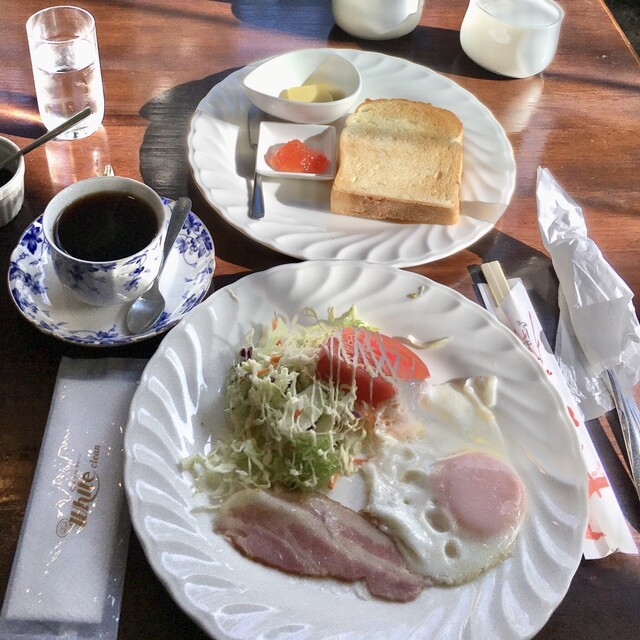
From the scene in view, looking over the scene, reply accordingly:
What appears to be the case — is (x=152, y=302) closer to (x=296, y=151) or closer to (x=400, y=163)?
(x=296, y=151)

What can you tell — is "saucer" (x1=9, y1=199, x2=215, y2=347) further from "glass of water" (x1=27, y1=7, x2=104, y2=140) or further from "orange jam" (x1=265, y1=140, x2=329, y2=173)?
"glass of water" (x1=27, y1=7, x2=104, y2=140)

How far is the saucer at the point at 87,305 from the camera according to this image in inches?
42.9


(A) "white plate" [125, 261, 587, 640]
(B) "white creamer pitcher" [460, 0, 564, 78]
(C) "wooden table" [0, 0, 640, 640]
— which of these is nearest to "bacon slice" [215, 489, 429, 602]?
(A) "white plate" [125, 261, 587, 640]

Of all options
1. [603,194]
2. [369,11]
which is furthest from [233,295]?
[369,11]

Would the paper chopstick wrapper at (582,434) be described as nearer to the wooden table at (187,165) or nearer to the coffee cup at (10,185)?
the wooden table at (187,165)

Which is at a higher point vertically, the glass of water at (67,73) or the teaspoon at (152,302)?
the glass of water at (67,73)

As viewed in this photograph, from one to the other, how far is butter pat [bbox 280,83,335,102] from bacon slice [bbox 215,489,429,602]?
3.22ft

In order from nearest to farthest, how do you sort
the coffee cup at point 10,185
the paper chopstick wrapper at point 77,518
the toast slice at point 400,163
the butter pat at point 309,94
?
the paper chopstick wrapper at point 77,518
the coffee cup at point 10,185
the toast slice at point 400,163
the butter pat at point 309,94

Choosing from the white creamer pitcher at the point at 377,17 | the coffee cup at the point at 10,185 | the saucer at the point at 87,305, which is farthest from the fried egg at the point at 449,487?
the white creamer pitcher at the point at 377,17

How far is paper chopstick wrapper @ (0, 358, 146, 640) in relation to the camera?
2.73ft

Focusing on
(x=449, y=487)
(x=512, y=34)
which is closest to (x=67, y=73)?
(x=512, y=34)

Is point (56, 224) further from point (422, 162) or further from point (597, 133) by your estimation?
point (597, 133)

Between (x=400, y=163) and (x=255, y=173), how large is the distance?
1.08 feet

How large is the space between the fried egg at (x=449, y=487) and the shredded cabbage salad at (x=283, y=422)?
0.07 metres
